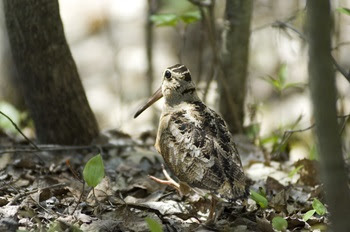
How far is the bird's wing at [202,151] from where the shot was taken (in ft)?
13.5

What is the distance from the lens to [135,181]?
505cm

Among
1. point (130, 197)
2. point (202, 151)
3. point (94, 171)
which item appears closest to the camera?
point (94, 171)

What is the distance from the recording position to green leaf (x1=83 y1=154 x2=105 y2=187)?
155 inches

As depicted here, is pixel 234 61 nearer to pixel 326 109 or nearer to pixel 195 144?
pixel 195 144

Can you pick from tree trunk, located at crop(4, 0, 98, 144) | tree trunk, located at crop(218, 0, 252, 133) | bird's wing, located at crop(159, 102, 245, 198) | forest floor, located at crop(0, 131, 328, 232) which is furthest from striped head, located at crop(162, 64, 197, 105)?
tree trunk, located at crop(218, 0, 252, 133)

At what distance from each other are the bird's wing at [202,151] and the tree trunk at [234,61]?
1.55 meters

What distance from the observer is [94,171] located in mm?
3936

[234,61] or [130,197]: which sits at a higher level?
[234,61]

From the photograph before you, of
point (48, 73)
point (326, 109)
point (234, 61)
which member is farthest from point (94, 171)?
point (234, 61)

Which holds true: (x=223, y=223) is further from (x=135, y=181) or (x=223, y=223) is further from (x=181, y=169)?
(x=135, y=181)

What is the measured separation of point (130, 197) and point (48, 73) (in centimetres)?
144

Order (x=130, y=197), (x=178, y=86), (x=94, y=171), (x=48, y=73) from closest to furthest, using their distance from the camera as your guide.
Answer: (x=94, y=171) < (x=130, y=197) < (x=178, y=86) < (x=48, y=73)

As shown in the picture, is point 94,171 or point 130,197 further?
point 130,197

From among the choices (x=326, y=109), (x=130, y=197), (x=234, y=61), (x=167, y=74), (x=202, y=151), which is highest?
(x=326, y=109)
